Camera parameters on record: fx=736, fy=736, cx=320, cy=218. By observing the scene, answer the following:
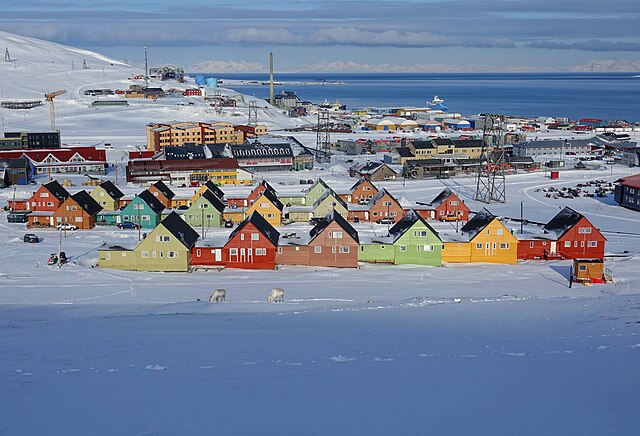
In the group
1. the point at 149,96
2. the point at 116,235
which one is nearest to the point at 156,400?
the point at 116,235

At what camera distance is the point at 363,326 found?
40.6 ft

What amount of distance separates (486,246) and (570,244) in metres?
2.33

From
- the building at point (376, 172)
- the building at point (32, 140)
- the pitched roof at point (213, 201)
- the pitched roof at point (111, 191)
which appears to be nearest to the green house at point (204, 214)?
the pitched roof at point (213, 201)

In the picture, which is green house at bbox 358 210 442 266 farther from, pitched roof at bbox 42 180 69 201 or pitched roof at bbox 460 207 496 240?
pitched roof at bbox 42 180 69 201

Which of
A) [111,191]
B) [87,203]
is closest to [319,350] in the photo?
[87,203]

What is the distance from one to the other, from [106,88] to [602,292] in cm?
7873

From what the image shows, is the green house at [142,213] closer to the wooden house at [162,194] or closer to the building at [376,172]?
the wooden house at [162,194]

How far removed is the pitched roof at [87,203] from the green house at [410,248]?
393 inches

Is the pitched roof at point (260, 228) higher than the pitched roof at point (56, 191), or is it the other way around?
the pitched roof at point (56, 191)

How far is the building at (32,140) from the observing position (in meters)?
43.2

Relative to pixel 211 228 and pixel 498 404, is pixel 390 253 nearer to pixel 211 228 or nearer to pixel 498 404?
pixel 211 228

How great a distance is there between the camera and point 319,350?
34.5 feet

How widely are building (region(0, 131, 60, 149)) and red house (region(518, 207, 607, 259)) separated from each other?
109 ft

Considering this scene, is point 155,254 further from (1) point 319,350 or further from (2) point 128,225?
(1) point 319,350
